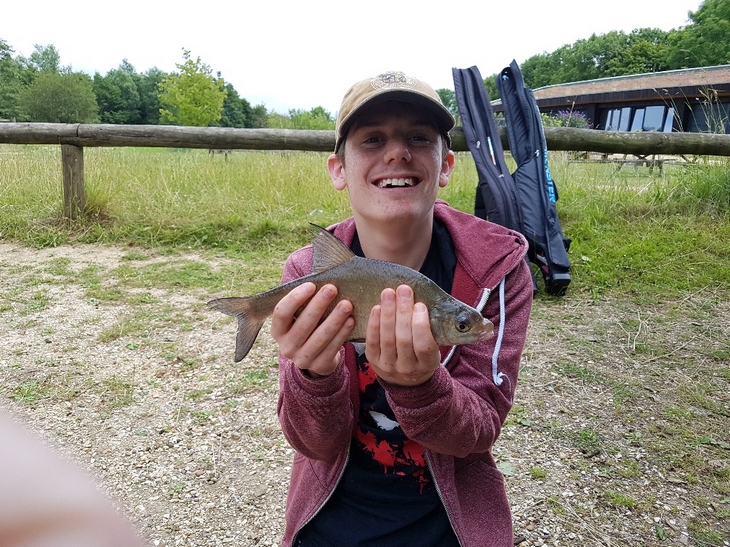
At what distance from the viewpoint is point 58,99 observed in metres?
60.1

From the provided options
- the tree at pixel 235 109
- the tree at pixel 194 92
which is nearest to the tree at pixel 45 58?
the tree at pixel 235 109

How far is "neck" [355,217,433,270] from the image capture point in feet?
5.43

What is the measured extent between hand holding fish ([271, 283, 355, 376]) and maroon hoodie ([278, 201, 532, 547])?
0.10 m

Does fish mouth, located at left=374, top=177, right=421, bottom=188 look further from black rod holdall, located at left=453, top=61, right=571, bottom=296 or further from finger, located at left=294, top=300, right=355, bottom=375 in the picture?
black rod holdall, located at left=453, top=61, right=571, bottom=296

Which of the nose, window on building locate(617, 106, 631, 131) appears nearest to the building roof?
window on building locate(617, 106, 631, 131)

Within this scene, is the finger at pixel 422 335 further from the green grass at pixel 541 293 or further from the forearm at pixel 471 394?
the green grass at pixel 541 293

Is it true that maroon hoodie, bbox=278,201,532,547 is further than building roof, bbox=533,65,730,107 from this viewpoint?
No

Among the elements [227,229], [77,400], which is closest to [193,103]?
[227,229]

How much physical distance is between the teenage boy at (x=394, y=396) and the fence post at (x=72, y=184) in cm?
558

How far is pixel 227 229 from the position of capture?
625 centimetres

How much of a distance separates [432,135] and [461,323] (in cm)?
68

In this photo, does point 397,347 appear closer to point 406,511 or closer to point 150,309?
point 406,511

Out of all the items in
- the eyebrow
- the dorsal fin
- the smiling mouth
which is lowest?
the dorsal fin

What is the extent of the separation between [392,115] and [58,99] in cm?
7038
